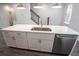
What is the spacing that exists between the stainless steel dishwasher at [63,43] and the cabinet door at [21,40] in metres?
0.41

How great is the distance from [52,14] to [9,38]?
0.68m

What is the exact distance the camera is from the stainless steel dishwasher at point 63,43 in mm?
1130

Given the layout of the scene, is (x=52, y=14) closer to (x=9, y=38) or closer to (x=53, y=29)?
(x=53, y=29)

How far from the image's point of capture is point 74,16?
112cm

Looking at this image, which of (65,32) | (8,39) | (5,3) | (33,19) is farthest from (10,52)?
(65,32)

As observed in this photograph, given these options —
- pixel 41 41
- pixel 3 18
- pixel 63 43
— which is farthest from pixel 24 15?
pixel 63 43

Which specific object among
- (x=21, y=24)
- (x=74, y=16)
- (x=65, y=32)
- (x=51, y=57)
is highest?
(x=74, y=16)

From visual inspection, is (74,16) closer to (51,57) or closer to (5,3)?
(51,57)

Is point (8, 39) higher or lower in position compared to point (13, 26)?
lower

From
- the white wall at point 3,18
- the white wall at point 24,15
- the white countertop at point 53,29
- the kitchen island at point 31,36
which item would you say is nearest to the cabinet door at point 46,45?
the kitchen island at point 31,36

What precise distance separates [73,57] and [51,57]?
1.01 ft

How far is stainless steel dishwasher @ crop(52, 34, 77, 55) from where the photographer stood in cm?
113

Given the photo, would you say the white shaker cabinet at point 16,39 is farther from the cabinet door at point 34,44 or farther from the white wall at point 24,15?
the white wall at point 24,15

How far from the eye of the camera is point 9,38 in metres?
1.19
